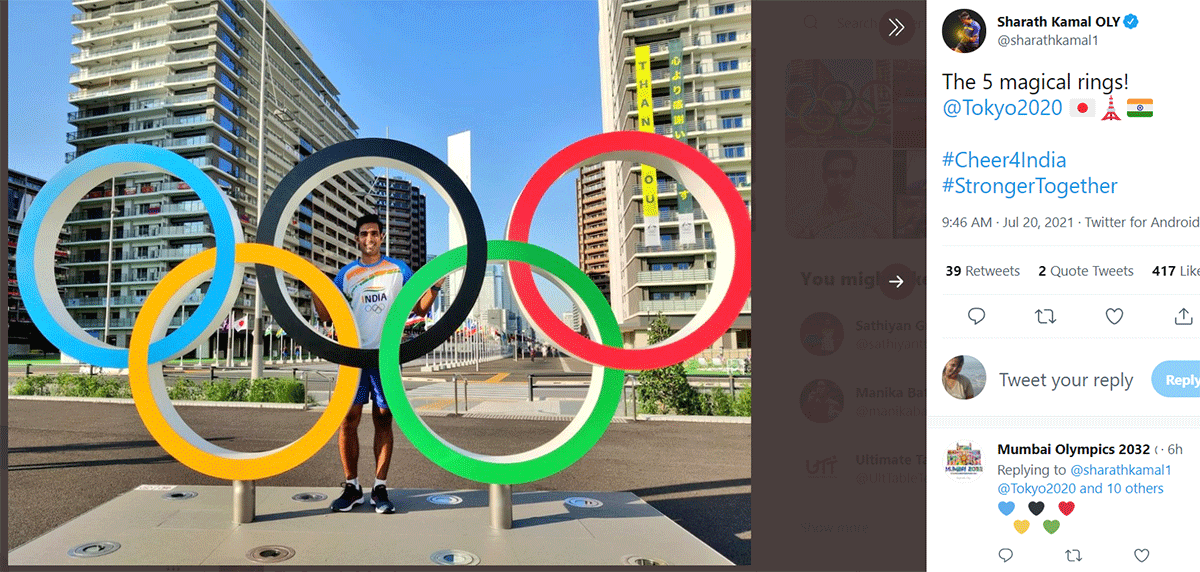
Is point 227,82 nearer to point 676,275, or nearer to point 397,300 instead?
point 676,275

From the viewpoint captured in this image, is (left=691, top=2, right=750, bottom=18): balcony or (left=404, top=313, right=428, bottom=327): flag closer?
(left=404, top=313, right=428, bottom=327): flag

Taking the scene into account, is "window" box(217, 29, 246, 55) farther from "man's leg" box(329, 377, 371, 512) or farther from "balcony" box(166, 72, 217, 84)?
"man's leg" box(329, 377, 371, 512)

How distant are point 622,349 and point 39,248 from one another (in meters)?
3.94

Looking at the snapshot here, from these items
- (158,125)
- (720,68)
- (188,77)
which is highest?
(188,77)

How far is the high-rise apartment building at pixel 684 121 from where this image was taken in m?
37.2

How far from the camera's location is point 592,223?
97.7m

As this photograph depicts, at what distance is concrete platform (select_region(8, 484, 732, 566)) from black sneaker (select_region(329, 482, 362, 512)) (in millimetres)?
53

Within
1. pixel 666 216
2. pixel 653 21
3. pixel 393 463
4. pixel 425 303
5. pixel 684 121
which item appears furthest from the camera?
pixel 666 216

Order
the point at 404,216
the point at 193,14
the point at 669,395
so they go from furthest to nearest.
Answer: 1. the point at 404,216
2. the point at 193,14
3. the point at 669,395

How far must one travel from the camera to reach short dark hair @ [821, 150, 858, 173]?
284 cm

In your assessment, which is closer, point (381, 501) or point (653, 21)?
point (381, 501)
